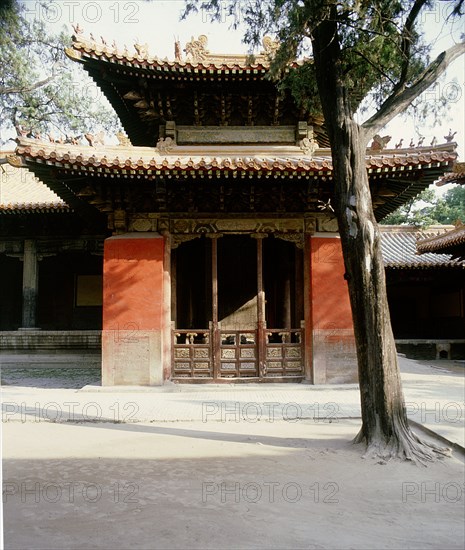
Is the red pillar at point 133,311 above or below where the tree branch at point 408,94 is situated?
below

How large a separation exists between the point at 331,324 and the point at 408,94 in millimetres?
5058

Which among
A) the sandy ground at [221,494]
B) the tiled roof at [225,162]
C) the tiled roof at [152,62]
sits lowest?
the sandy ground at [221,494]

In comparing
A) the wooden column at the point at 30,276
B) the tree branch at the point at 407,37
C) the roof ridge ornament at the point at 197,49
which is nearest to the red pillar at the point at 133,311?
the roof ridge ornament at the point at 197,49

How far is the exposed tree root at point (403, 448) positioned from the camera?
4.89 m

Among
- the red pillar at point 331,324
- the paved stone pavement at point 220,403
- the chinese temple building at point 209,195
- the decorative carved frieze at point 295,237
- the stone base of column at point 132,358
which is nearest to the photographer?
the paved stone pavement at point 220,403

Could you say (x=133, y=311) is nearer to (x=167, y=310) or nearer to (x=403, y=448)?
(x=167, y=310)

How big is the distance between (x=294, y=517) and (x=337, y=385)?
619cm

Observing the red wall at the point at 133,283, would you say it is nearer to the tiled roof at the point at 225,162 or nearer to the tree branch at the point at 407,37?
the tiled roof at the point at 225,162

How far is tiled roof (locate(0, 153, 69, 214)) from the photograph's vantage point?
1213 centimetres

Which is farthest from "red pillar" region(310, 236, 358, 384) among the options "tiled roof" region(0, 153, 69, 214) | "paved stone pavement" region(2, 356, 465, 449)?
"tiled roof" region(0, 153, 69, 214)

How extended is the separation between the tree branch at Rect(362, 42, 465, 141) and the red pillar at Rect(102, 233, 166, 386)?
210 inches

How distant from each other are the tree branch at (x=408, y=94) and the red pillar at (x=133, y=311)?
5.33 meters

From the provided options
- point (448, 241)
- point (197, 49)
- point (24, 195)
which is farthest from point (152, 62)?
point (448, 241)

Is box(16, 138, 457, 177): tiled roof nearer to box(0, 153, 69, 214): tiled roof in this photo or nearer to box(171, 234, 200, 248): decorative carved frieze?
box(171, 234, 200, 248): decorative carved frieze
